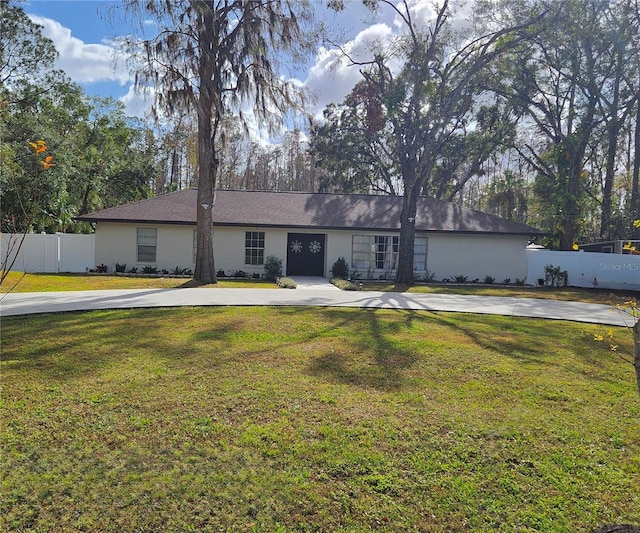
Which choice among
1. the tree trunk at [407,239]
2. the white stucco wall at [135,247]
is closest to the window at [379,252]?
the tree trunk at [407,239]

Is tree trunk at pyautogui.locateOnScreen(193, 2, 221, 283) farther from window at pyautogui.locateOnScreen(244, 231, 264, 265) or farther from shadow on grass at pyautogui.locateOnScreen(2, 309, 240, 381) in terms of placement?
shadow on grass at pyautogui.locateOnScreen(2, 309, 240, 381)

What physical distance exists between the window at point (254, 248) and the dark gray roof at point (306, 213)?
25.6 inches

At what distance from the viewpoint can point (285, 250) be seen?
58.7 ft

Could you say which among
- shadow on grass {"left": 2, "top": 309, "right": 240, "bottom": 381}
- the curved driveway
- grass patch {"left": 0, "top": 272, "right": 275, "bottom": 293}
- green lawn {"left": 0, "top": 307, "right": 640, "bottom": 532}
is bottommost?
green lawn {"left": 0, "top": 307, "right": 640, "bottom": 532}

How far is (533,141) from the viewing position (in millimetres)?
27125

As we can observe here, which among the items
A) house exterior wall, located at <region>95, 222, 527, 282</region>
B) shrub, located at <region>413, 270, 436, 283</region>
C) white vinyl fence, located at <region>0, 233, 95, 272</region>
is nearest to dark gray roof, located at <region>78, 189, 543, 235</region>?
house exterior wall, located at <region>95, 222, 527, 282</region>

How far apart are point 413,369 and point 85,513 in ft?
12.4

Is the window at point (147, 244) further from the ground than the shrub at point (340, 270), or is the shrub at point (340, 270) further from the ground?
the window at point (147, 244)

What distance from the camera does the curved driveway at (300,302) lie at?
8844 mm

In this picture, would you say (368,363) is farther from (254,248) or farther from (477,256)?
(477,256)

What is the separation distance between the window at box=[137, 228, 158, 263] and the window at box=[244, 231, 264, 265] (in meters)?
3.73

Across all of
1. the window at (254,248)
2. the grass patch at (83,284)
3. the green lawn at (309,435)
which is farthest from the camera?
the window at (254,248)

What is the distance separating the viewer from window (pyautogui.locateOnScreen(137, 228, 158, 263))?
17516 millimetres

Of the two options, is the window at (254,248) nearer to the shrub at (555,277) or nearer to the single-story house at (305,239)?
the single-story house at (305,239)
